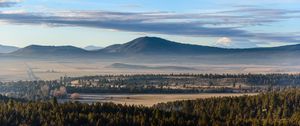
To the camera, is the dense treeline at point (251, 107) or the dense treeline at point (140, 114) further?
the dense treeline at point (251, 107)

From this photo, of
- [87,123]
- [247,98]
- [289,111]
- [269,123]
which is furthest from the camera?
[247,98]

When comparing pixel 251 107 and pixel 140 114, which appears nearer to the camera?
pixel 140 114

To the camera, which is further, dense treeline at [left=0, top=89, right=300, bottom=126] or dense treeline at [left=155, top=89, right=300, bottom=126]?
dense treeline at [left=155, top=89, right=300, bottom=126]

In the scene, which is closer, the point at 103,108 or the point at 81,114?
the point at 81,114

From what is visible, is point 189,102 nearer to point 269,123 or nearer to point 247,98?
point 247,98

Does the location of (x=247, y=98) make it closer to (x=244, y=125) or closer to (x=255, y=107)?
(x=255, y=107)

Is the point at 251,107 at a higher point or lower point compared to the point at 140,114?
lower

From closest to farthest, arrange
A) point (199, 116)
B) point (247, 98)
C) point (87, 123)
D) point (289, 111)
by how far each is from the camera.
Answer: point (87, 123)
point (199, 116)
point (289, 111)
point (247, 98)

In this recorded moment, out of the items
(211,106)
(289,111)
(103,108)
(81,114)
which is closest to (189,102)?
(211,106)
